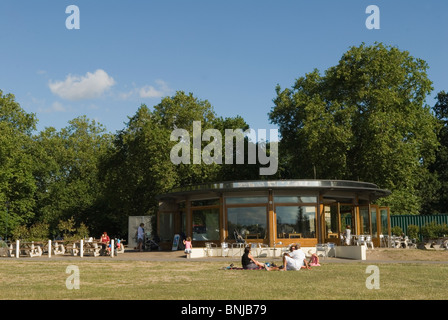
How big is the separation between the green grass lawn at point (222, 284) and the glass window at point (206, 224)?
35.9 ft

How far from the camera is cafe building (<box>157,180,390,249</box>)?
27156 millimetres

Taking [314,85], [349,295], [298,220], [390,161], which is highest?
[314,85]

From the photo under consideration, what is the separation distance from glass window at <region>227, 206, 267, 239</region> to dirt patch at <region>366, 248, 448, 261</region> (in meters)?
5.12

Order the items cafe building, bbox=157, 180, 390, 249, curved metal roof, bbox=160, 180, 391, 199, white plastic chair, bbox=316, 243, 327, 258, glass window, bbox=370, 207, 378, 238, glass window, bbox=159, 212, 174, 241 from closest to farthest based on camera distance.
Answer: white plastic chair, bbox=316, 243, 327, 258 → curved metal roof, bbox=160, 180, 391, 199 → cafe building, bbox=157, 180, 390, 249 → glass window, bbox=370, 207, 378, 238 → glass window, bbox=159, 212, 174, 241

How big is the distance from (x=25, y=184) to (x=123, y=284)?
40.5 m

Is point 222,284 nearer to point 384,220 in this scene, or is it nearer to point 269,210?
point 269,210

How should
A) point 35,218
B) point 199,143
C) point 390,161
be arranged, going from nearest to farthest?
point 390,161 < point 199,143 < point 35,218

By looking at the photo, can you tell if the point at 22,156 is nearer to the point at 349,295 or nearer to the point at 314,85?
the point at 314,85

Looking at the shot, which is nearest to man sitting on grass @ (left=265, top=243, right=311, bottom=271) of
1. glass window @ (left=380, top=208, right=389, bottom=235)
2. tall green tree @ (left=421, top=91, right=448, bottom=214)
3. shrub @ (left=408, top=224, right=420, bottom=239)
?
glass window @ (left=380, top=208, right=389, bottom=235)

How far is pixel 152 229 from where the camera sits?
127ft

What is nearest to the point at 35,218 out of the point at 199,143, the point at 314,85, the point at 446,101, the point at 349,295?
the point at 199,143

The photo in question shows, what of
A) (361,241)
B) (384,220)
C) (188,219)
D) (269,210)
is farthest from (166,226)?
(384,220)

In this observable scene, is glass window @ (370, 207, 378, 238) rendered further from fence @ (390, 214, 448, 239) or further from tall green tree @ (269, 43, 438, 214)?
fence @ (390, 214, 448, 239)

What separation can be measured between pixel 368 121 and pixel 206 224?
14892 mm
